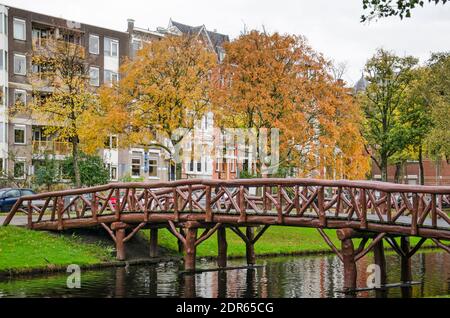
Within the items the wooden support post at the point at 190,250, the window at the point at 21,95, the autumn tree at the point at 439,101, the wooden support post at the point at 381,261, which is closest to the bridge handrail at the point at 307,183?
the wooden support post at the point at 190,250

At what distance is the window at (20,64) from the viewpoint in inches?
2601

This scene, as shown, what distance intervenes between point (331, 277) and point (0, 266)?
12.2 metres

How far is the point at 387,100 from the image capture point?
61.9m

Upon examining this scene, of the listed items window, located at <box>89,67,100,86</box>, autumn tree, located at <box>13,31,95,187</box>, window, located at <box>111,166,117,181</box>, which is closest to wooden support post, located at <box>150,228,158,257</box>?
autumn tree, located at <box>13,31,95,187</box>

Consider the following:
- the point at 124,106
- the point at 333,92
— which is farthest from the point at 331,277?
the point at 124,106

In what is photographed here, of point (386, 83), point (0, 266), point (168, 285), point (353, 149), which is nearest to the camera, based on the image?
point (168, 285)

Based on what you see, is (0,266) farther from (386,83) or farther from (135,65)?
(386,83)

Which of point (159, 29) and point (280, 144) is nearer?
point (280, 144)

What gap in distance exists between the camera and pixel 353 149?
44.8 meters

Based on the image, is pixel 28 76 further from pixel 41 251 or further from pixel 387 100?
pixel 41 251

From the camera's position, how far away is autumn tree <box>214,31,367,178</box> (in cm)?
4109

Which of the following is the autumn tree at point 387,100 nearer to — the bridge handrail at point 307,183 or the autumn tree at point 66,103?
the autumn tree at point 66,103

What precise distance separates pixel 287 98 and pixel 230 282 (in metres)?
15.7
